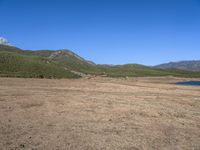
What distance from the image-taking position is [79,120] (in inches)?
690

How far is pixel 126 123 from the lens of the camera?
1702 centimetres

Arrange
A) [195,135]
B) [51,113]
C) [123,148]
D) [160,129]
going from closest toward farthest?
[123,148] < [195,135] < [160,129] < [51,113]

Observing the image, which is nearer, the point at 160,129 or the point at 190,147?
the point at 190,147

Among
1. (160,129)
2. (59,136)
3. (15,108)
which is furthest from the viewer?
(15,108)

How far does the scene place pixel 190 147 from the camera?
1229cm

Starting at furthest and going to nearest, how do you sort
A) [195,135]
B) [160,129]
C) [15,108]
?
[15,108]
[160,129]
[195,135]

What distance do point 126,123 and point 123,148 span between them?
205 inches

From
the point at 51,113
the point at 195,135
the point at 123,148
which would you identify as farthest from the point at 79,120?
the point at 195,135

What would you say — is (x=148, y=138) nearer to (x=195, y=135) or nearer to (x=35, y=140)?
(x=195, y=135)

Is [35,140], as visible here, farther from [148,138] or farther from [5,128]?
[148,138]

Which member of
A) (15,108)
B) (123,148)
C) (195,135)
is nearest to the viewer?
(123,148)

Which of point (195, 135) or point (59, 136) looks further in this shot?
point (195, 135)

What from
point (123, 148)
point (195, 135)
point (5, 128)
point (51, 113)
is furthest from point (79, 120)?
point (195, 135)

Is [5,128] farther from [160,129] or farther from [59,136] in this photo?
[160,129]
